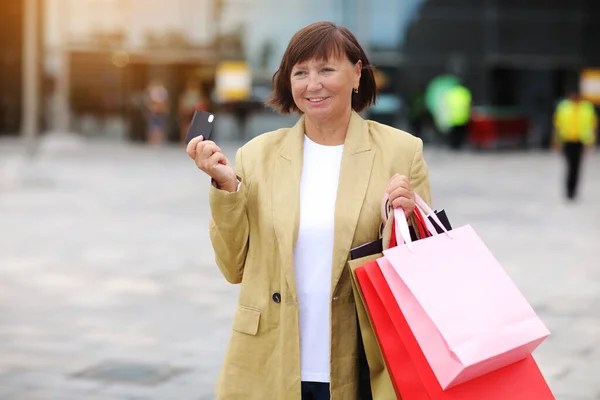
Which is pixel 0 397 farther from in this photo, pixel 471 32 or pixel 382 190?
pixel 471 32

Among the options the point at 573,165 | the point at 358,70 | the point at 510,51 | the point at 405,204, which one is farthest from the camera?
the point at 510,51

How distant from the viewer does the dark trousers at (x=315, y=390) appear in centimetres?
296

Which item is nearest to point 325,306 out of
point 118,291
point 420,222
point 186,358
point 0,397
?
point 420,222

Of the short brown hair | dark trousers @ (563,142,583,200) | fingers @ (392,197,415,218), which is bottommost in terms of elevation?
dark trousers @ (563,142,583,200)

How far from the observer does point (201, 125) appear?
9.42 ft

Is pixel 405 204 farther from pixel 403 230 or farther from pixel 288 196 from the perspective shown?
pixel 288 196

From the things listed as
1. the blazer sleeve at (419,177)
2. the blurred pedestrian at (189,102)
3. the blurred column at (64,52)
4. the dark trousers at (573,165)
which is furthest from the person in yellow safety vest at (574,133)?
the blurred column at (64,52)

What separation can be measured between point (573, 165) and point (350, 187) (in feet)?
47.7

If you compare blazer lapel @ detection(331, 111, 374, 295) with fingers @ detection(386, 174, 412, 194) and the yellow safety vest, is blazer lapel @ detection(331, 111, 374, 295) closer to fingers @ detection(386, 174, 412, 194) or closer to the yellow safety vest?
fingers @ detection(386, 174, 412, 194)

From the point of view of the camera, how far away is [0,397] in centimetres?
577

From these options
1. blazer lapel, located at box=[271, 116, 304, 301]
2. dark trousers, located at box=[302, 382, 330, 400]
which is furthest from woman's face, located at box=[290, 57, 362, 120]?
dark trousers, located at box=[302, 382, 330, 400]

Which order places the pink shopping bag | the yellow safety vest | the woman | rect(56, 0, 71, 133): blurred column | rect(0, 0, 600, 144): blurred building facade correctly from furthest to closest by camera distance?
rect(56, 0, 71, 133): blurred column
rect(0, 0, 600, 144): blurred building facade
the yellow safety vest
the woman
the pink shopping bag

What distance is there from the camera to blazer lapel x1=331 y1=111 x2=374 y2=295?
9.50 feet

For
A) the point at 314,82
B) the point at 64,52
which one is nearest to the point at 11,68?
the point at 64,52
